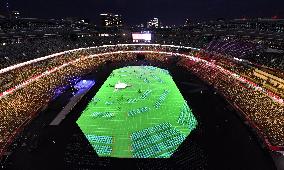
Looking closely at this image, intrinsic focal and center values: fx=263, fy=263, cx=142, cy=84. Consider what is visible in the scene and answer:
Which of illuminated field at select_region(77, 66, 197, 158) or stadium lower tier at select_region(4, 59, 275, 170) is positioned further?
illuminated field at select_region(77, 66, 197, 158)

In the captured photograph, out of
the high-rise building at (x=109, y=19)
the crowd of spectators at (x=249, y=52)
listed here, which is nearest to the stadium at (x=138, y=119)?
the crowd of spectators at (x=249, y=52)

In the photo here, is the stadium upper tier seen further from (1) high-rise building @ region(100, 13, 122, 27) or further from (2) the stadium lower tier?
(1) high-rise building @ region(100, 13, 122, 27)

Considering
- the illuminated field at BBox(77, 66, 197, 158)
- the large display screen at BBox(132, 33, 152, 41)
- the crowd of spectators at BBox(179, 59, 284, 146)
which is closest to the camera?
the illuminated field at BBox(77, 66, 197, 158)

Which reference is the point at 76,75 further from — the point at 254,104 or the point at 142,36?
the point at 254,104

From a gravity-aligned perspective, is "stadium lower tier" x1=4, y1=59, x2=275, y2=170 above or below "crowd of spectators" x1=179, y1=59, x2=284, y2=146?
below

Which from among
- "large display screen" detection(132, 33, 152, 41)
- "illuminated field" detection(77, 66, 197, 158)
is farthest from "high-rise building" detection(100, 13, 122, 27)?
"illuminated field" detection(77, 66, 197, 158)

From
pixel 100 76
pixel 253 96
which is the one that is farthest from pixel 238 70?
pixel 100 76
